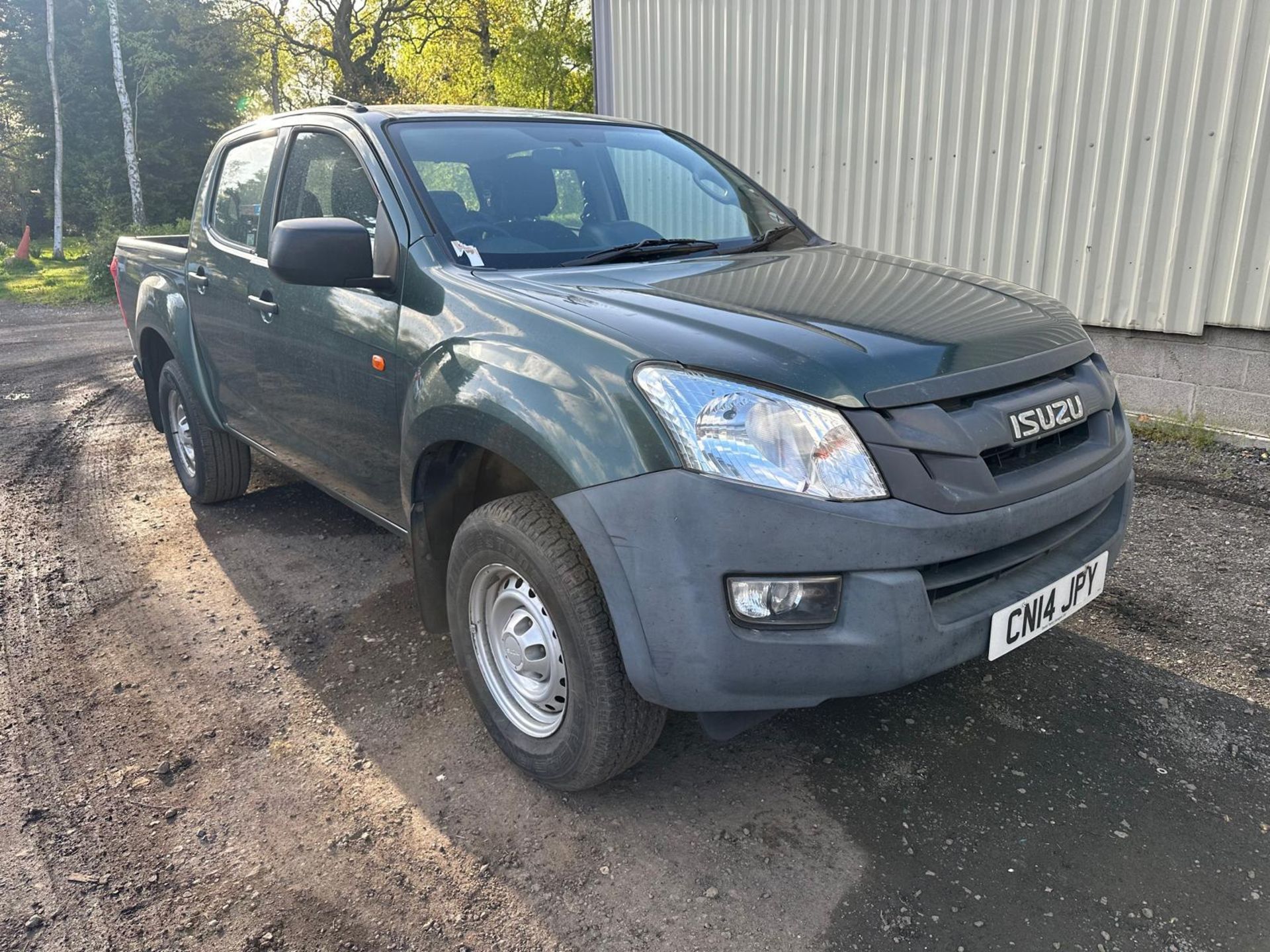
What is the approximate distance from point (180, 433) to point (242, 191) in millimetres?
1640

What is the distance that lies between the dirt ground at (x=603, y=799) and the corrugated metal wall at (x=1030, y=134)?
2.44 metres

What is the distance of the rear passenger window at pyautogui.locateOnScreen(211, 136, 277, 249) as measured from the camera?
3846 mm

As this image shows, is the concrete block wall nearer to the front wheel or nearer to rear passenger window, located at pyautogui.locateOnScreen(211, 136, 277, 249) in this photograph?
the front wheel

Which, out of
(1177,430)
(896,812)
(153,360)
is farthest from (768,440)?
(1177,430)

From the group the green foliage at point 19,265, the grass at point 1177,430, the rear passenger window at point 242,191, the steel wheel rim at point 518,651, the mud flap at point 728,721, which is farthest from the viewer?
the green foliage at point 19,265

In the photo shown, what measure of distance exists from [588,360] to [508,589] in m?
0.73

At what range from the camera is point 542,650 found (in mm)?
2551

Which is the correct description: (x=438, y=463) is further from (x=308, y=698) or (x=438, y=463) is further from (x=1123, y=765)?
(x=1123, y=765)

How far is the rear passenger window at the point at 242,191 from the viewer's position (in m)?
3.85

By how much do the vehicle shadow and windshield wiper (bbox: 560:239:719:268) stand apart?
150 centimetres

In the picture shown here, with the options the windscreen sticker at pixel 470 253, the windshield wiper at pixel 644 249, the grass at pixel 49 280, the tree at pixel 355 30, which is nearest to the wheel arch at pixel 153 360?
the windscreen sticker at pixel 470 253

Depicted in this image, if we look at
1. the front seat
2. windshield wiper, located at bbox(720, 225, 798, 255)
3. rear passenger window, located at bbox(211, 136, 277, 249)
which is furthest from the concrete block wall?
rear passenger window, located at bbox(211, 136, 277, 249)

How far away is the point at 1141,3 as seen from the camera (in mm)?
5484

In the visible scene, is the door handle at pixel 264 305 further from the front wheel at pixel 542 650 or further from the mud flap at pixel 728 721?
the mud flap at pixel 728 721
